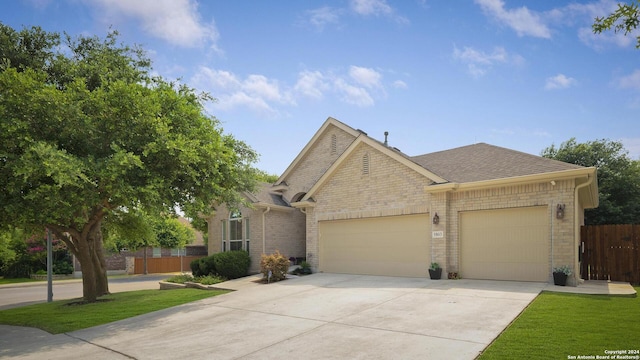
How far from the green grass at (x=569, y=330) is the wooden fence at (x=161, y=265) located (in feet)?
105

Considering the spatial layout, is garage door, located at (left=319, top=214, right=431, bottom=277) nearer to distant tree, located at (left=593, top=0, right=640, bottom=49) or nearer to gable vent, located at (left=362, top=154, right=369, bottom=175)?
gable vent, located at (left=362, top=154, right=369, bottom=175)

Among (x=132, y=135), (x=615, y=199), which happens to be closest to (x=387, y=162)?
(x=132, y=135)

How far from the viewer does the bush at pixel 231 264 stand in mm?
19562

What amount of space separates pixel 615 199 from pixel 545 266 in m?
20.6

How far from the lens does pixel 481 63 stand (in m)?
14.7

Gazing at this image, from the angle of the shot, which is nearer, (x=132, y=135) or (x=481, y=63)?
(x=132, y=135)

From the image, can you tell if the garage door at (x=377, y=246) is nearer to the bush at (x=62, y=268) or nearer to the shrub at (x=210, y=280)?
the shrub at (x=210, y=280)

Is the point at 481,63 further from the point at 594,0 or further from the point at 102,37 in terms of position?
the point at 102,37

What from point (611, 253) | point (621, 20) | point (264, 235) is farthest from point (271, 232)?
point (621, 20)

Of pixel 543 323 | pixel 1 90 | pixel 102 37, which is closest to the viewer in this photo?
pixel 543 323

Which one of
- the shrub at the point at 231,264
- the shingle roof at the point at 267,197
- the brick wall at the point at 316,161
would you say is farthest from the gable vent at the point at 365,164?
the shrub at the point at 231,264

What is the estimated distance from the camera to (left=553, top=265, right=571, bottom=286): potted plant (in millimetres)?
12336

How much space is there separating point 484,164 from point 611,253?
5162 mm

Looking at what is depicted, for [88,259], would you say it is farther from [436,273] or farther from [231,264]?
[436,273]
